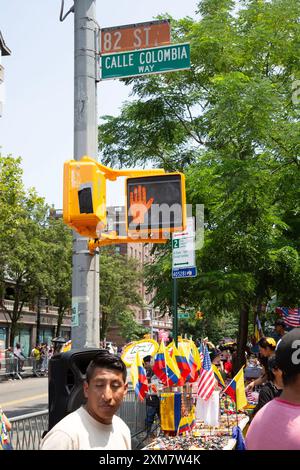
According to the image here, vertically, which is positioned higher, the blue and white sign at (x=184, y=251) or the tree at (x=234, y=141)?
the tree at (x=234, y=141)

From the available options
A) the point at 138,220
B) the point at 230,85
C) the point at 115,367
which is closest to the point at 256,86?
the point at 230,85

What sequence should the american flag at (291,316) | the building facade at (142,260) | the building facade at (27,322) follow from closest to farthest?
the building facade at (142,260), the american flag at (291,316), the building facade at (27,322)

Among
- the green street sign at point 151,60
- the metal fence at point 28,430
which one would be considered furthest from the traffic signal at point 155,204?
the metal fence at point 28,430

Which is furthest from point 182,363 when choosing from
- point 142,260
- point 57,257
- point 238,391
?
point 142,260

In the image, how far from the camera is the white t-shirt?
3.11 m

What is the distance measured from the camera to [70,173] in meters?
6.08

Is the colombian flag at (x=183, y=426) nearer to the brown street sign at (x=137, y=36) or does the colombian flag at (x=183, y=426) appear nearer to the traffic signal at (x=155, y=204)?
the traffic signal at (x=155, y=204)

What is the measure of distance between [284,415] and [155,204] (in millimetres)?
3759

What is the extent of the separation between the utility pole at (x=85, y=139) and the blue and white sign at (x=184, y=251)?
3711mm

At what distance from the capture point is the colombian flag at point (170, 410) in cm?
1039

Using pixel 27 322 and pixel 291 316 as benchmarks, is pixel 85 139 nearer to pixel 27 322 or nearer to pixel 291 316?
pixel 291 316

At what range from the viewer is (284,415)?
3.01m

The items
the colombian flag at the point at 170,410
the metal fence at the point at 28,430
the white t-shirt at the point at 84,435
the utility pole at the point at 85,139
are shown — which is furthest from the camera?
the colombian flag at the point at 170,410
